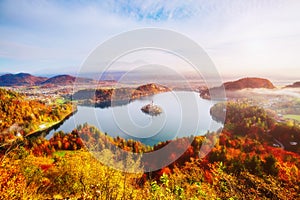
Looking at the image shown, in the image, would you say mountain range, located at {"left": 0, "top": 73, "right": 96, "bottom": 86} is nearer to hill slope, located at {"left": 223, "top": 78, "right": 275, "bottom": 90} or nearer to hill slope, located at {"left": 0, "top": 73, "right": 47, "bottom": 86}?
hill slope, located at {"left": 0, "top": 73, "right": 47, "bottom": 86}

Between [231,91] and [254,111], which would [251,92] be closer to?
[231,91]

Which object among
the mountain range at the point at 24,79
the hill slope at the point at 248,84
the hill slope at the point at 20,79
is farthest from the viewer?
the hill slope at the point at 20,79

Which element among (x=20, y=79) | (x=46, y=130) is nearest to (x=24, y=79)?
(x=20, y=79)

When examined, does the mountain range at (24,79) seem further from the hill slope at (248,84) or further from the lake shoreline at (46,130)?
the hill slope at (248,84)

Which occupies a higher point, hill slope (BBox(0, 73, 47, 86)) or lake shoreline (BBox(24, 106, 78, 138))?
hill slope (BBox(0, 73, 47, 86))

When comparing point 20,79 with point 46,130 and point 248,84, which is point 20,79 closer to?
point 46,130

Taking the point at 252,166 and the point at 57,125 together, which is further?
the point at 57,125

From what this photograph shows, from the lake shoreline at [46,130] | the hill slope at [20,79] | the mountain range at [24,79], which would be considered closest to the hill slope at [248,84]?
the lake shoreline at [46,130]

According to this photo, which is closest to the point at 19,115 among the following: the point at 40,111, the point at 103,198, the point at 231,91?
the point at 40,111

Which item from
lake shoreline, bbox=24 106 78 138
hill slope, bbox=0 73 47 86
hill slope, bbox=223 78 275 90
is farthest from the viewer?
hill slope, bbox=0 73 47 86

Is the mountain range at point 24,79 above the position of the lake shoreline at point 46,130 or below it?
above

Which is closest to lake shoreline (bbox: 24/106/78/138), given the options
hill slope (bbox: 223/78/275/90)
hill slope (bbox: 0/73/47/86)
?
hill slope (bbox: 223/78/275/90)
